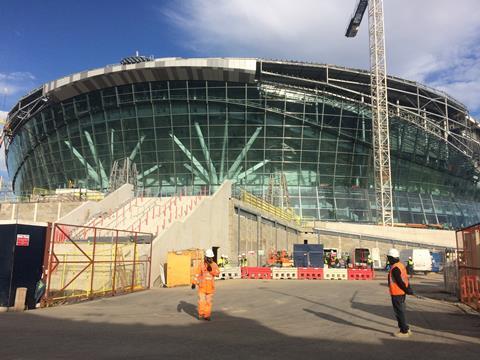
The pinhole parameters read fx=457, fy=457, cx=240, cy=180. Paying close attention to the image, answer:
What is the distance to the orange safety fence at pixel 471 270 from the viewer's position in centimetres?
1320

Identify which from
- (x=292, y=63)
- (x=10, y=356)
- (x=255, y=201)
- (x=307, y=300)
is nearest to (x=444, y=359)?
(x=10, y=356)

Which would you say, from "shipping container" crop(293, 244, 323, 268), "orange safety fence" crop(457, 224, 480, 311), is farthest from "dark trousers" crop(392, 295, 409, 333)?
"shipping container" crop(293, 244, 323, 268)

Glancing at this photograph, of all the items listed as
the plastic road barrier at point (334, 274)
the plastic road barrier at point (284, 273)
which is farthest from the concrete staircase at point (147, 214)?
the plastic road barrier at point (334, 274)

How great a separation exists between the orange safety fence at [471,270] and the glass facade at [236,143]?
3403cm

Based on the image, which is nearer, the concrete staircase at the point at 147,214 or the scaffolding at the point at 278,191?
the concrete staircase at the point at 147,214

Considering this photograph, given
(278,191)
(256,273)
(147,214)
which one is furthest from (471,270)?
(278,191)

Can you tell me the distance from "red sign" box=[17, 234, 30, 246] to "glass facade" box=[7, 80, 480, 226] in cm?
3676

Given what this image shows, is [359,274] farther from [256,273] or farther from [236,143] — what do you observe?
[236,143]

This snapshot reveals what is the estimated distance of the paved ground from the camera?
7.24 m

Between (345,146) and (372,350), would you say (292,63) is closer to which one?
(345,146)

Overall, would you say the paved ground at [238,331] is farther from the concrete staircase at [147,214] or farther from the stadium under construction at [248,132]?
the stadium under construction at [248,132]

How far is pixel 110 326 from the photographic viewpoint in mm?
9703

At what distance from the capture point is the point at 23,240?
12945 mm

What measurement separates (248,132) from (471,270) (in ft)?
121
